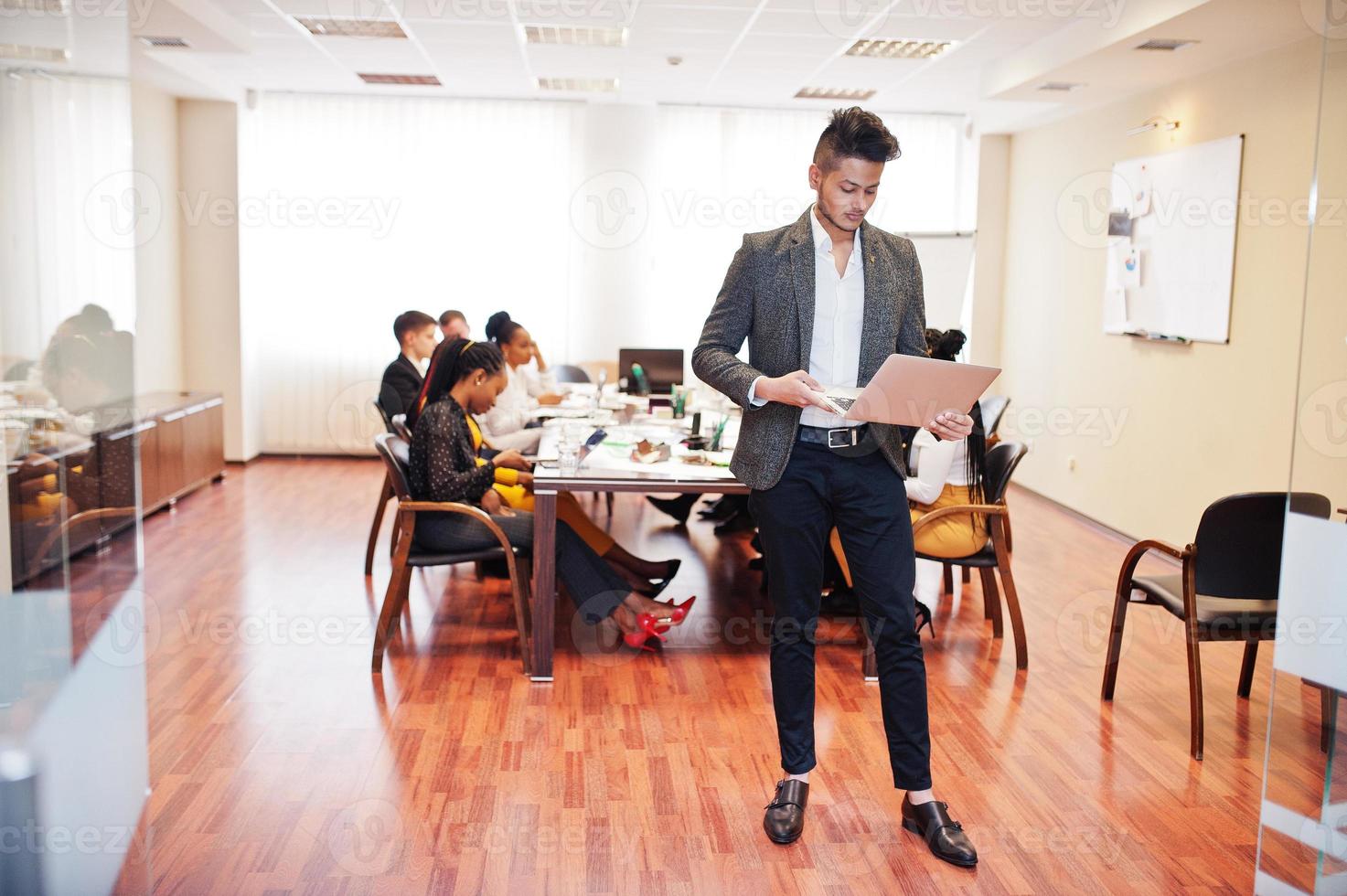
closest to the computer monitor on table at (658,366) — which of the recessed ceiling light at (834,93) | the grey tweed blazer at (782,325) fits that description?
the recessed ceiling light at (834,93)

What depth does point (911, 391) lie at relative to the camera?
2586 mm

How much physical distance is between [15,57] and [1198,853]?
10.2 feet

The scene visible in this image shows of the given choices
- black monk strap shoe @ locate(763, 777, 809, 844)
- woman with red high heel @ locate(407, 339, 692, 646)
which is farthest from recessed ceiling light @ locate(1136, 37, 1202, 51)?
black monk strap shoe @ locate(763, 777, 809, 844)

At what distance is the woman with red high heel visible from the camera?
14.0ft

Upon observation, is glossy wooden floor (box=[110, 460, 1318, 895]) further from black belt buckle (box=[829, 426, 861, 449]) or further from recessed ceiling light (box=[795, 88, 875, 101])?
recessed ceiling light (box=[795, 88, 875, 101])

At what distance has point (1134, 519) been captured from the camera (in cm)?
673

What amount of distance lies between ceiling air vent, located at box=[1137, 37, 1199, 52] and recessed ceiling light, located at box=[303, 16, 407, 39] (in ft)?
13.4

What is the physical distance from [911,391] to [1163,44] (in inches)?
156

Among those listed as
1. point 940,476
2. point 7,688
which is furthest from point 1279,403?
point 7,688

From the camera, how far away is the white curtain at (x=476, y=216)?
919 centimetres

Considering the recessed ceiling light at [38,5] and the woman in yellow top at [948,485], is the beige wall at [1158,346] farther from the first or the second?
the recessed ceiling light at [38,5]

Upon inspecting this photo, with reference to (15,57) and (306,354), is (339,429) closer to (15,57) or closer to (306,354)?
(306,354)

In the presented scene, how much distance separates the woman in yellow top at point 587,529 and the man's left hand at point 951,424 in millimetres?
2150

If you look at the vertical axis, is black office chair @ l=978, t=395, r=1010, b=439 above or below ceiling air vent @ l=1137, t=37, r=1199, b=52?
below
